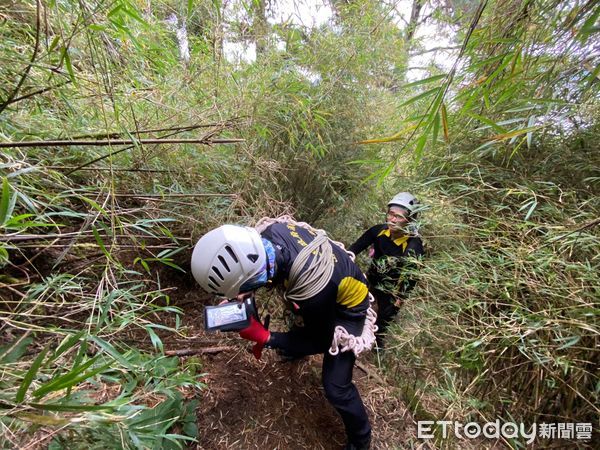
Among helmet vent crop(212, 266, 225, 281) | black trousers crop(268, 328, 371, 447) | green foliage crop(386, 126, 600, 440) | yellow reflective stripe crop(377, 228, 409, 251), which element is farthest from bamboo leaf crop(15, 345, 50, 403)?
yellow reflective stripe crop(377, 228, 409, 251)

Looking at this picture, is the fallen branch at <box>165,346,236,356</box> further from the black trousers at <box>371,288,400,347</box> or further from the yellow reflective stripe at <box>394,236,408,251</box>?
the yellow reflective stripe at <box>394,236,408,251</box>

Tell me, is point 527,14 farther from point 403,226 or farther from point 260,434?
point 260,434

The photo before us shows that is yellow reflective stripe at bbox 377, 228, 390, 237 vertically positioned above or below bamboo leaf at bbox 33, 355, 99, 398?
below

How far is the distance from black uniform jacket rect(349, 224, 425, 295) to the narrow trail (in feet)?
2.69

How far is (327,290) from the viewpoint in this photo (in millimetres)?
1635

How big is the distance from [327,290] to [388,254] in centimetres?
125

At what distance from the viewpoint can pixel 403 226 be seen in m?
2.50

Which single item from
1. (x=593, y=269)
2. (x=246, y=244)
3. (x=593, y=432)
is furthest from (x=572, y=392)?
(x=246, y=244)

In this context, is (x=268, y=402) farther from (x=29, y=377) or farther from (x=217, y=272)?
(x=29, y=377)

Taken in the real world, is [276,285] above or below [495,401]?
above

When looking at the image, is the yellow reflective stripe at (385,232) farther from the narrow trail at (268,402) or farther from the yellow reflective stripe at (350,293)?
the narrow trail at (268,402)

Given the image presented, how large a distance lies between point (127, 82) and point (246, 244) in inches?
41.1

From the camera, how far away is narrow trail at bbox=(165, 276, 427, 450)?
5.40ft

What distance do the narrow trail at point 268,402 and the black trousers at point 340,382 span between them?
229 mm
